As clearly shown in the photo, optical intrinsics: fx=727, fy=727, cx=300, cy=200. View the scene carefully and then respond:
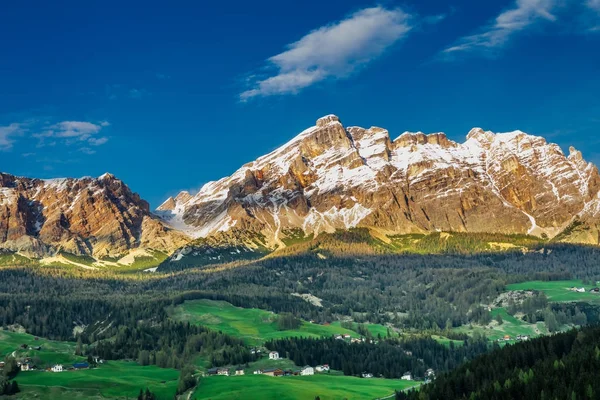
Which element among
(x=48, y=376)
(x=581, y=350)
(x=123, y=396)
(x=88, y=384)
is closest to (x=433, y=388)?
(x=581, y=350)

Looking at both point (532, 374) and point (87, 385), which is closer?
point (532, 374)

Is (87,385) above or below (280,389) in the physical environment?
above

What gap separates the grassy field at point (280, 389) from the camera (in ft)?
574

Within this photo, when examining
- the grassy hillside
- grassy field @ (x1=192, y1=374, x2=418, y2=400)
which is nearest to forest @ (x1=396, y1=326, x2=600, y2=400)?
grassy field @ (x1=192, y1=374, x2=418, y2=400)

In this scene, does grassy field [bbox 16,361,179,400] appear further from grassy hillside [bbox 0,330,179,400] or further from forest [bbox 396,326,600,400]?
forest [bbox 396,326,600,400]

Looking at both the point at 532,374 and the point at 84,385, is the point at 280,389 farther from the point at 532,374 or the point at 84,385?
the point at 532,374

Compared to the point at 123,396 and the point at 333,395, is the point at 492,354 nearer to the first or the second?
the point at 333,395

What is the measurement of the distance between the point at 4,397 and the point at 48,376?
2594cm

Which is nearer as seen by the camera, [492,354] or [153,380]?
[492,354]

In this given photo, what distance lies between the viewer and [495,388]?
13700 cm

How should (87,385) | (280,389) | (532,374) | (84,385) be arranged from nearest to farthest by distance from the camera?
(532,374) < (280,389) < (84,385) < (87,385)

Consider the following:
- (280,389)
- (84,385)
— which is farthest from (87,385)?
(280,389)

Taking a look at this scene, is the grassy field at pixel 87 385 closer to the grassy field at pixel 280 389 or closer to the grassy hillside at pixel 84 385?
the grassy hillside at pixel 84 385

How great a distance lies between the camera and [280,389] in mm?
180375
